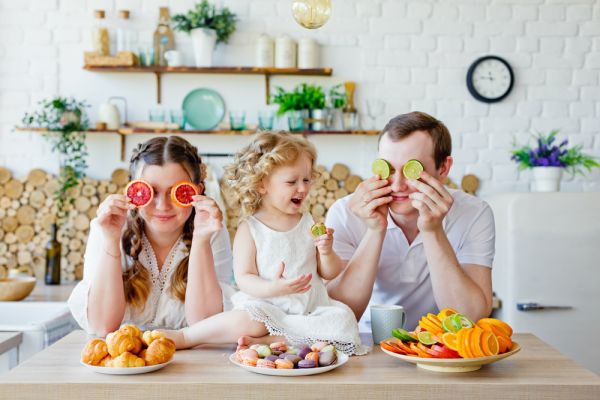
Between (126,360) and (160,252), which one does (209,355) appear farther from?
(160,252)

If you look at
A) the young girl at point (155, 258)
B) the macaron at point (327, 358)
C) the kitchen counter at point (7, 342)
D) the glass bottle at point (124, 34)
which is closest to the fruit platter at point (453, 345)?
the macaron at point (327, 358)

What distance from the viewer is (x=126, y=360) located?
4.99 ft

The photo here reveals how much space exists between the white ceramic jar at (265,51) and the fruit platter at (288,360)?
10.7 feet

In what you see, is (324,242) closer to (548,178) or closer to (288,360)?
(288,360)

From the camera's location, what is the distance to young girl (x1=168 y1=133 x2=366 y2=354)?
1.82 m

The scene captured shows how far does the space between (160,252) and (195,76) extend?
9.03ft

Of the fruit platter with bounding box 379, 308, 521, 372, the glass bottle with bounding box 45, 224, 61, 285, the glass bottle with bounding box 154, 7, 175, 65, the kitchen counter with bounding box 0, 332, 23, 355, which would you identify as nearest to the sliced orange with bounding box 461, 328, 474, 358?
the fruit platter with bounding box 379, 308, 521, 372

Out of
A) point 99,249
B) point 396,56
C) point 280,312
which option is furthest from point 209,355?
point 396,56

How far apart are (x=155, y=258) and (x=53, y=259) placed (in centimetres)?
257

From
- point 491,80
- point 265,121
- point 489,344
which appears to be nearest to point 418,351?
point 489,344

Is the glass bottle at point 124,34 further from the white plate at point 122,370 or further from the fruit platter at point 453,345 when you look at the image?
the fruit platter at point 453,345

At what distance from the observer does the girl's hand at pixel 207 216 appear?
1947 millimetres

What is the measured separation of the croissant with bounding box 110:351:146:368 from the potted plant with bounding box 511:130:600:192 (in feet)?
11.4

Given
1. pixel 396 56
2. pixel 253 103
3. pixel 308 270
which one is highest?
pixel 396 56
